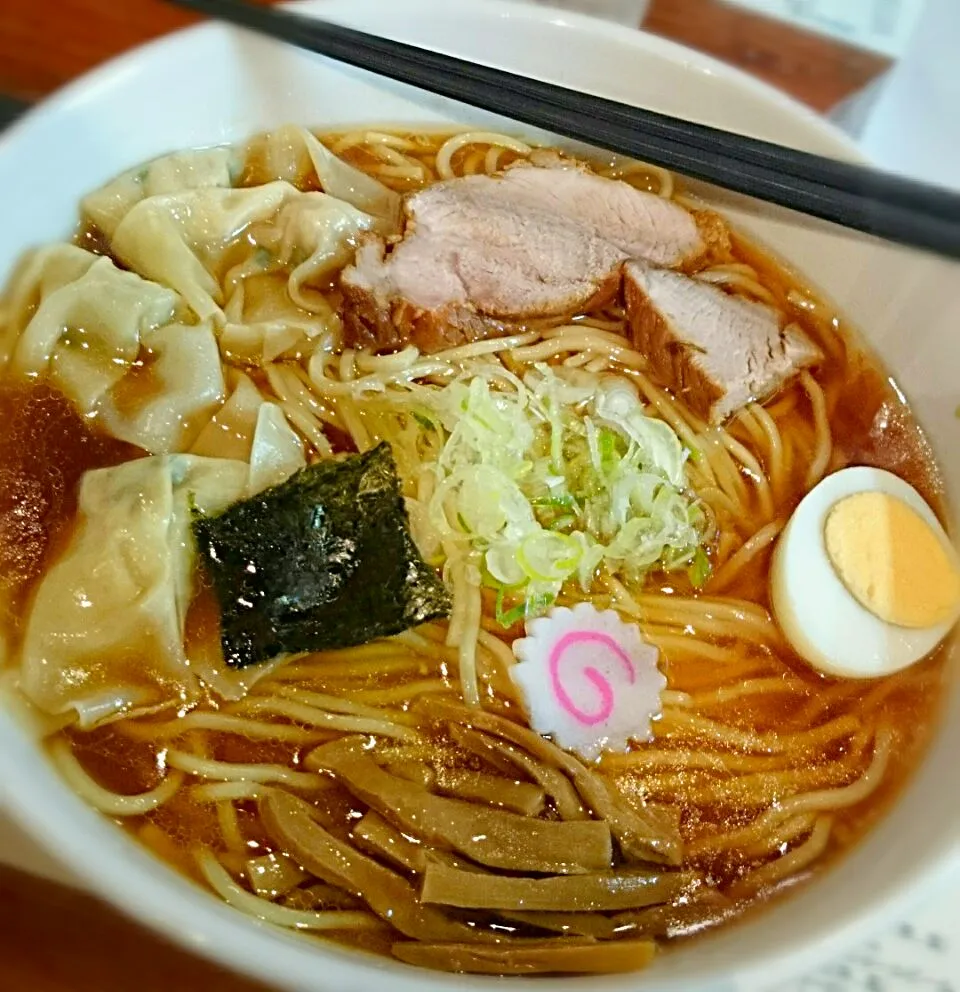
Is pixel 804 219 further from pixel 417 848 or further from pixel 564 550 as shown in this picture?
pixel 417 848

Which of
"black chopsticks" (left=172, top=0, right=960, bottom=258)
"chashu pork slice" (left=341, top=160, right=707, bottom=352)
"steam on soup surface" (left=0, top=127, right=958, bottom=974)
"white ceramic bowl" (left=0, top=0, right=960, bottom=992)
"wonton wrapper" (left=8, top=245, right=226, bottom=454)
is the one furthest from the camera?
"chashu pork slice" (left=341, top=160, right=707, bottom=352)

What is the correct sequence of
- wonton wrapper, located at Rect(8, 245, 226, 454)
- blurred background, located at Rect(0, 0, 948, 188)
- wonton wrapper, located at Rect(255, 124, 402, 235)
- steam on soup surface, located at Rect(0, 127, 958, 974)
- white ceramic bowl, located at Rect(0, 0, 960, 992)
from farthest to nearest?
blurred background, located at Rect(0, 0, 948, 188), wonton wrapper, located at Rect(255, 124, 402, 235), wonton wrapper, located at Rect(8, 245, 226, 454), steam on soup surface, located at Rect(0, 127, 958, 974), white ceramic bowl, located at Rect(0, 0, 960, 992)

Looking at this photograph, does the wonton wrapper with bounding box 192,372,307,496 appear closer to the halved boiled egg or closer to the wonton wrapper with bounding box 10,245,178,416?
the wonton wrapper with bounding box 10,245,178,416

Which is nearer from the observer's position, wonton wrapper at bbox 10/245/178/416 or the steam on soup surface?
the steam on soup surface

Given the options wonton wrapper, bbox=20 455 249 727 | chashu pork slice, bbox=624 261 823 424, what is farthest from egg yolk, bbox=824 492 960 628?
wonton wrapper, bbox=20 455 249 727

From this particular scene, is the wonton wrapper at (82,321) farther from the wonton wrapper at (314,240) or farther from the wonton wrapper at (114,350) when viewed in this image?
the wonton wrapper at (314,240)

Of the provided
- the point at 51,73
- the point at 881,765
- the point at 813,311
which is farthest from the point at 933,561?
the point at 51,73

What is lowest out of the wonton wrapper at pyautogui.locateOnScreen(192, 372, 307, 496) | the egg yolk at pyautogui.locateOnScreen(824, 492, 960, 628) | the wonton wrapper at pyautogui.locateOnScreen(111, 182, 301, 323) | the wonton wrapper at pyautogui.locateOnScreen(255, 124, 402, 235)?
the wonton wrapper at pyautogui.locateOnScreen(192, 372, 307, 496)
